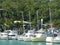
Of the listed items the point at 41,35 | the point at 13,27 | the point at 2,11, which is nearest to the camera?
the point at 41,35

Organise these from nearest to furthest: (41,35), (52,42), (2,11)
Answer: (52,42) < (41,35) < (2,11)

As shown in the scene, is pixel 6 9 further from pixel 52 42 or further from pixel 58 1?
pixel 52 42

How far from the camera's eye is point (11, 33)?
52406 millimetres

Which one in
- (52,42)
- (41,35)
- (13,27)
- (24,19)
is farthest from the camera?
(24,19)

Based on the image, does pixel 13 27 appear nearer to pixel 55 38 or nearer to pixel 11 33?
pixel 11 33

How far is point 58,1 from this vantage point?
6469 centimetres

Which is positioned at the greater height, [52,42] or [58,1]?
[58,1]

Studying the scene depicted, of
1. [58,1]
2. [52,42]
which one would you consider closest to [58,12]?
[58,1]

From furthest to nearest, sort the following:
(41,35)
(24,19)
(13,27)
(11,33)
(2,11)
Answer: (2,11)
(24,19)
(13,27)
(11,33)
(41,35)

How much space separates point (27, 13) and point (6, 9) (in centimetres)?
512

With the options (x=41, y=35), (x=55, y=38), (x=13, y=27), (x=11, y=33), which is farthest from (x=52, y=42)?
(x=13, y=27)

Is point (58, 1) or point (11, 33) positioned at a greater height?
point (58, 1)

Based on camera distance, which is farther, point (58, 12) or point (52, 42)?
point (58, 12)

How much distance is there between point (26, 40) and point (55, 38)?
6.05 m
